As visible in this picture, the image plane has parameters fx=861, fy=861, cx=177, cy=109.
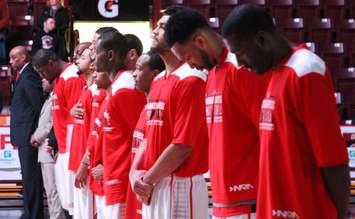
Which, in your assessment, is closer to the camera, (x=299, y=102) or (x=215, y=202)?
(x=299, y=102)

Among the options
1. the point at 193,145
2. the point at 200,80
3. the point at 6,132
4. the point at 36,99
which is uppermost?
the point at 200,80

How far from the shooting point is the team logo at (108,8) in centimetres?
1285

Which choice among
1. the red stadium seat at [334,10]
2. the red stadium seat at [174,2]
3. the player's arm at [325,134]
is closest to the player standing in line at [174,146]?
the player's arm at [325,134]

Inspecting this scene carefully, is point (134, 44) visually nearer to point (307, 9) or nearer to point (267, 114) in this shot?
point (267, 114)

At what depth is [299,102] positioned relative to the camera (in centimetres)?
283

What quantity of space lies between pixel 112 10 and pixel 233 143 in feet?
31.7

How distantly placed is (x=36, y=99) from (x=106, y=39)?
3666 millimetres

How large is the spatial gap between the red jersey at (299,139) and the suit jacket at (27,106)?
232 inches

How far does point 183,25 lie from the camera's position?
12.2 feet

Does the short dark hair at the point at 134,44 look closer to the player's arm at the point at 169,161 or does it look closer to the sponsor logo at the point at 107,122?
the sponsor logo at the point at 107,122

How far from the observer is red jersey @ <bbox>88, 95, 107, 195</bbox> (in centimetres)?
531

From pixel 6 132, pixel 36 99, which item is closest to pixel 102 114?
pixel 36 99

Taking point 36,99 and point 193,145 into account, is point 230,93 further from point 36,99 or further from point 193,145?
point 36,99

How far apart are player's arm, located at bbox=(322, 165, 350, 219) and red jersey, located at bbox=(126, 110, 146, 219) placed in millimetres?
1688
